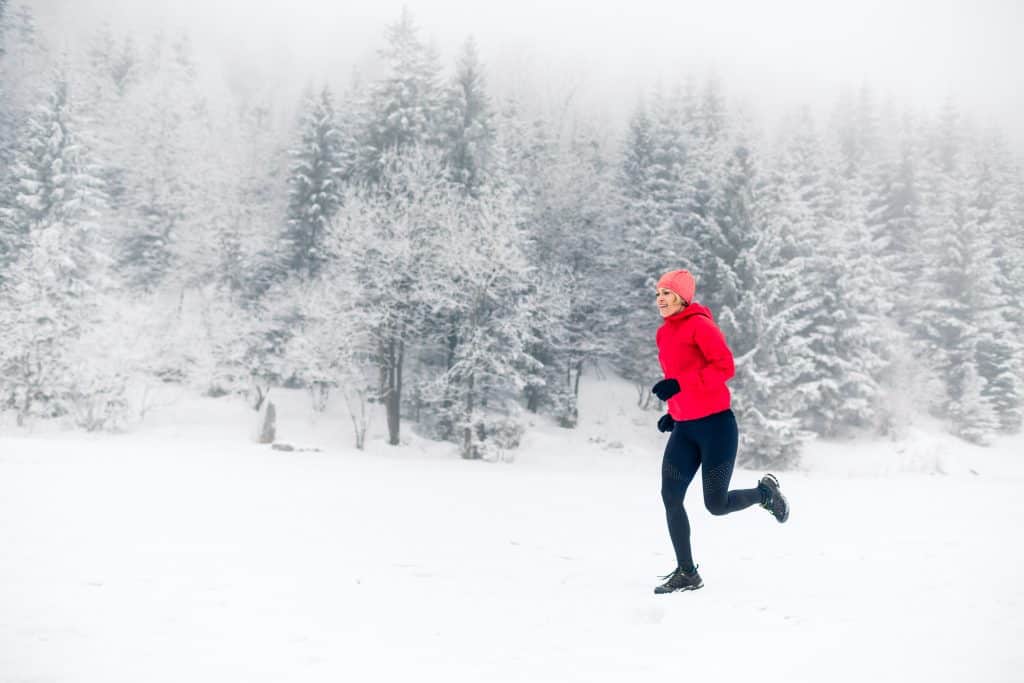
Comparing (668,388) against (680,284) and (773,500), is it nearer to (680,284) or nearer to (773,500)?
(680,284)

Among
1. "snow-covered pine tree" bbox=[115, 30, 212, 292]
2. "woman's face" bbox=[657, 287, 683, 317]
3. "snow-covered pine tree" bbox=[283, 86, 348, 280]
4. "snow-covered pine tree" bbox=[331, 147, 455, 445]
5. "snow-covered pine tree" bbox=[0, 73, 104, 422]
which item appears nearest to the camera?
"woman's face" bbox=[657, 287, 683, 317]

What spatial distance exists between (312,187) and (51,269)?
445 inches

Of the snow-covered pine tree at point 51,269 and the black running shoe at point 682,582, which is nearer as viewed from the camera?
the black running shoe at point 682,582

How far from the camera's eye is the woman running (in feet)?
12.4

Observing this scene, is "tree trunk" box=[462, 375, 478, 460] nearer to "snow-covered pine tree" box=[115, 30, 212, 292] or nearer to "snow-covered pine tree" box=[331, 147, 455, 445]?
"snow-covered pine tree" box=[331, 147, 455, 445]

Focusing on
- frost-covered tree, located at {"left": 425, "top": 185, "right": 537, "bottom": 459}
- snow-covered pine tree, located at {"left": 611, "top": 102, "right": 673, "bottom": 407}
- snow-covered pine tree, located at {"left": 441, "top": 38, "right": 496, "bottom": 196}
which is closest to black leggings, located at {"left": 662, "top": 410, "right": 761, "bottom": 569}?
frost-covered tree, located at {"left": 425, "top": 185, "right": 537, "bottom": 459}

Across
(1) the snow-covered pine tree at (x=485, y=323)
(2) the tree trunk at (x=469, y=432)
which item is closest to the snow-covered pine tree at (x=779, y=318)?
(1) the snow-covered pine tree at (x=485, y=323)

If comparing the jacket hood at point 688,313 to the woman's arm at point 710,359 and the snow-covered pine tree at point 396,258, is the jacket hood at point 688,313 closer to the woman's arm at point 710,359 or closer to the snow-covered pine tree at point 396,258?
the woman's arm at point 710,359

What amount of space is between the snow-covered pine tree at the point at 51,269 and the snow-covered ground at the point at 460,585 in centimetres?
1790

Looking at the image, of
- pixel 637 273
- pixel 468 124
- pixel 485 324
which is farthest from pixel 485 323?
pixel 637 273

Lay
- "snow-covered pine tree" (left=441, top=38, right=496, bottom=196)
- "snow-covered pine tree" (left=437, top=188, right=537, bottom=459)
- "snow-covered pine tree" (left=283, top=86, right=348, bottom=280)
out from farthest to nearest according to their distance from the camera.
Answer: "snow-covered pine tree" (left=283, top=86, right=348, bottom=280) → "snow-covered pine tree" (left=441, top=38, right=496, bottom=196) → "snow-covered pine tree" (left=437, top=188, right=537, bottom=459)

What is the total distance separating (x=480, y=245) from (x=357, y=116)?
15310 millimetres

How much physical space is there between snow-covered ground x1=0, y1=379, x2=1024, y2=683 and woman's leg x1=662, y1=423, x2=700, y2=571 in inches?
10.9

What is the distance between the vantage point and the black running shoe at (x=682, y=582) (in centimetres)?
385
